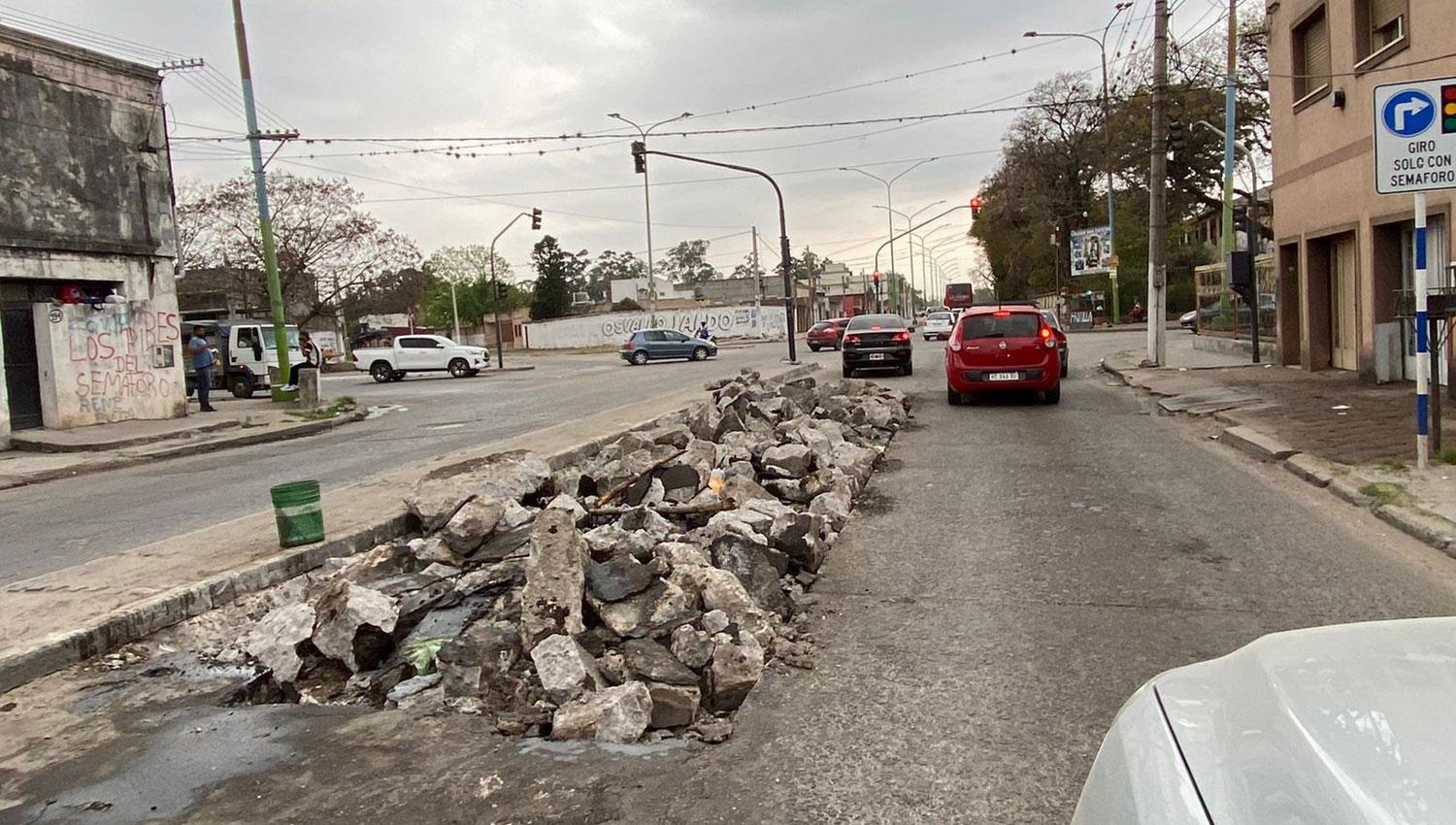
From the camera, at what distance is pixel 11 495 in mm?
12789

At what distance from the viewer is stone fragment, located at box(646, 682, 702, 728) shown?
4309 mm

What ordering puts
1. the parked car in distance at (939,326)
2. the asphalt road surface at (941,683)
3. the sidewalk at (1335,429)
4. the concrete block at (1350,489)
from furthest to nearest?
the parked car in distance at (939,326), the concrete block at (1350,489), the sidewalk at (1335,429), the asphalt road surface at (941,683)

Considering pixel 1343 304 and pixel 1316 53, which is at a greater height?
pixel 1316 53

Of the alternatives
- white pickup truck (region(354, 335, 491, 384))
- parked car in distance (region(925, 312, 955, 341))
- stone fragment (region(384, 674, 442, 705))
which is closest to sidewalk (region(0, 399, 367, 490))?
stone fragment (region(384, 674, 442, 705))

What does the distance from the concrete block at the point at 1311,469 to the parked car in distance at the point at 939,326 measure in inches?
1429

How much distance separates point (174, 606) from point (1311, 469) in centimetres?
899

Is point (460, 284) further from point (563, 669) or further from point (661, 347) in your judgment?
point (563, 669)

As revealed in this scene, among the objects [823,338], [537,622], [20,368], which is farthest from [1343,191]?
[823,338]

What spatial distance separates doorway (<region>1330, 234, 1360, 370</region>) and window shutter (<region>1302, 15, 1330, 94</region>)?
260 cm

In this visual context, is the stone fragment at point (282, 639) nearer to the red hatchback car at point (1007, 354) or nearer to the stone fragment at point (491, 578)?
the stone fragment at point (491, 578)

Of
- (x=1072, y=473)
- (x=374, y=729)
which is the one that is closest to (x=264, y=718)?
(x=374, y=729)

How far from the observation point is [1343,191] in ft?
51.4

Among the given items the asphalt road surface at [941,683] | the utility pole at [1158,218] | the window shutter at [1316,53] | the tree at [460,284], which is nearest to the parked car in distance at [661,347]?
the utility pole at [1158,218]

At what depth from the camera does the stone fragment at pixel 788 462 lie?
8984 millimetres
